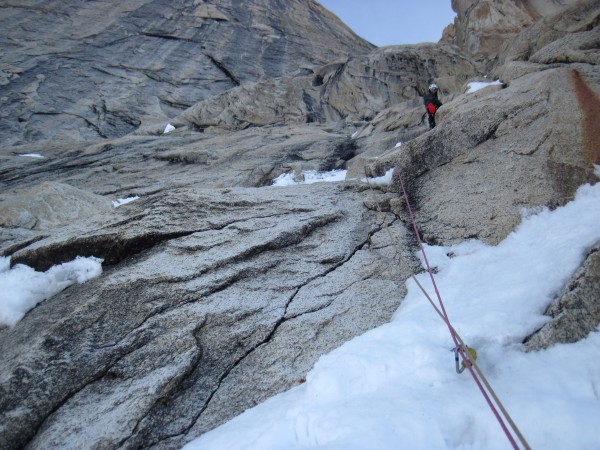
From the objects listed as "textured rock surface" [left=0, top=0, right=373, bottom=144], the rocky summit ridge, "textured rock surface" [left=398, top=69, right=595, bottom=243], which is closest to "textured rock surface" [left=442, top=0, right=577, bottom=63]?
"textured rock surface" [left=0, top=0, right=373, bottom=144]

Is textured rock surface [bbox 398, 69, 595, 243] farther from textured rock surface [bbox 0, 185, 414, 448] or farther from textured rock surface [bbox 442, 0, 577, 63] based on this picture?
textured rock surface [bbox 442, 0, 577, 63]

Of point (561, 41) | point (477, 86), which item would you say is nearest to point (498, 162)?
point (477, 86)

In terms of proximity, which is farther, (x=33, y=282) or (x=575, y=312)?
(x=33, y=282)

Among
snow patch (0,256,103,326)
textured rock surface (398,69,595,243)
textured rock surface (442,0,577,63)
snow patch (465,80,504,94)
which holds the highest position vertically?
textured rock surface (442,0,577,63)

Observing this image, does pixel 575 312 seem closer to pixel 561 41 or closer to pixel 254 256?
pixel 254 256

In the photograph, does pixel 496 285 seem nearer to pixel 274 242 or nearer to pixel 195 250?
pixel 274 242

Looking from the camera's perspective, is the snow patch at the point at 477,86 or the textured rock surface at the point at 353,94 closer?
the snow patch at the point at 477,86

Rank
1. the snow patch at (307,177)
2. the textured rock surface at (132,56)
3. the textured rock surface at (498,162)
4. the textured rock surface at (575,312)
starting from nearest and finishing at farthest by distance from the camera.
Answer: the textured rock surface at (575,312), the textured rock surface at (498,162), the snow patch at (307,177), the textured rock surface at (132,56)

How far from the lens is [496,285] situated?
390 cm

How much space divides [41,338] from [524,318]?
4634 mm

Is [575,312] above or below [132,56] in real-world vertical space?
below

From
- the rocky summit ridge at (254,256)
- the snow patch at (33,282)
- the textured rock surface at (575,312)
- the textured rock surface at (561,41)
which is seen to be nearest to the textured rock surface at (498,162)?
the rocky summit ridge at (254,256)

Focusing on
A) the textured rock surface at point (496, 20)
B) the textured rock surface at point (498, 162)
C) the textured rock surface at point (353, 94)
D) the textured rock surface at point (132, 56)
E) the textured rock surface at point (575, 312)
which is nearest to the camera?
the textured rock surface at point (575, 312)

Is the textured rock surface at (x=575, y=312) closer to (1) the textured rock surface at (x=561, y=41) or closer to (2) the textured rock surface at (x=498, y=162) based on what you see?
(2) the textured rock surface at (x=498, y=162)
